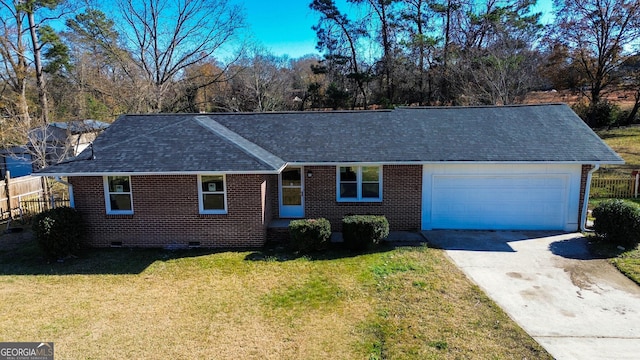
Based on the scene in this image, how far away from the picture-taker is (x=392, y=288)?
9.03 m

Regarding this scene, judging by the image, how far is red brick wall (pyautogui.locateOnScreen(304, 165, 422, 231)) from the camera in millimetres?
13305

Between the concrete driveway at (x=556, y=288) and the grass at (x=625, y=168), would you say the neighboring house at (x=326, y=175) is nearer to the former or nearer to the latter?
the concrete driveway at (x=556, y=288)

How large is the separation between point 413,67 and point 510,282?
29855 millimetres

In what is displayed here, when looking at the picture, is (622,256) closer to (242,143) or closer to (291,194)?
(291,194)

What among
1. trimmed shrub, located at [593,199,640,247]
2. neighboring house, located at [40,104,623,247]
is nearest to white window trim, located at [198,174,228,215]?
neighboring house, located at [40,104,623,247]

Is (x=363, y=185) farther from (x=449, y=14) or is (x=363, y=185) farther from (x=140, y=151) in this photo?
(x=449, y=14)

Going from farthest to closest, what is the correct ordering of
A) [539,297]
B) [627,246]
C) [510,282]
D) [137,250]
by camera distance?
[137,250] → [627,246] → [510,282] → [539,297]

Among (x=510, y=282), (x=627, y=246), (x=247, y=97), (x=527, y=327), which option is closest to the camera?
(x=527, y=327)

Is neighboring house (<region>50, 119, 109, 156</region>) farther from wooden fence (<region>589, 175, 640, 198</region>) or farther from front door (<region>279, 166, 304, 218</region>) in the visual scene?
wooden fence (<region>589, 175, 640, 198</region>)

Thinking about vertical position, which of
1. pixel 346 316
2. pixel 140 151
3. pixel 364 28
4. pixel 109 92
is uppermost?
pixel 364 28

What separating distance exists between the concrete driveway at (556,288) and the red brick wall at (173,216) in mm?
5855

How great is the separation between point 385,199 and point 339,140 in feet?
9.14

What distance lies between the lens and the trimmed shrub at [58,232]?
36.5ft

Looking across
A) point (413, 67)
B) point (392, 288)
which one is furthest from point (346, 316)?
point (413, 67)
